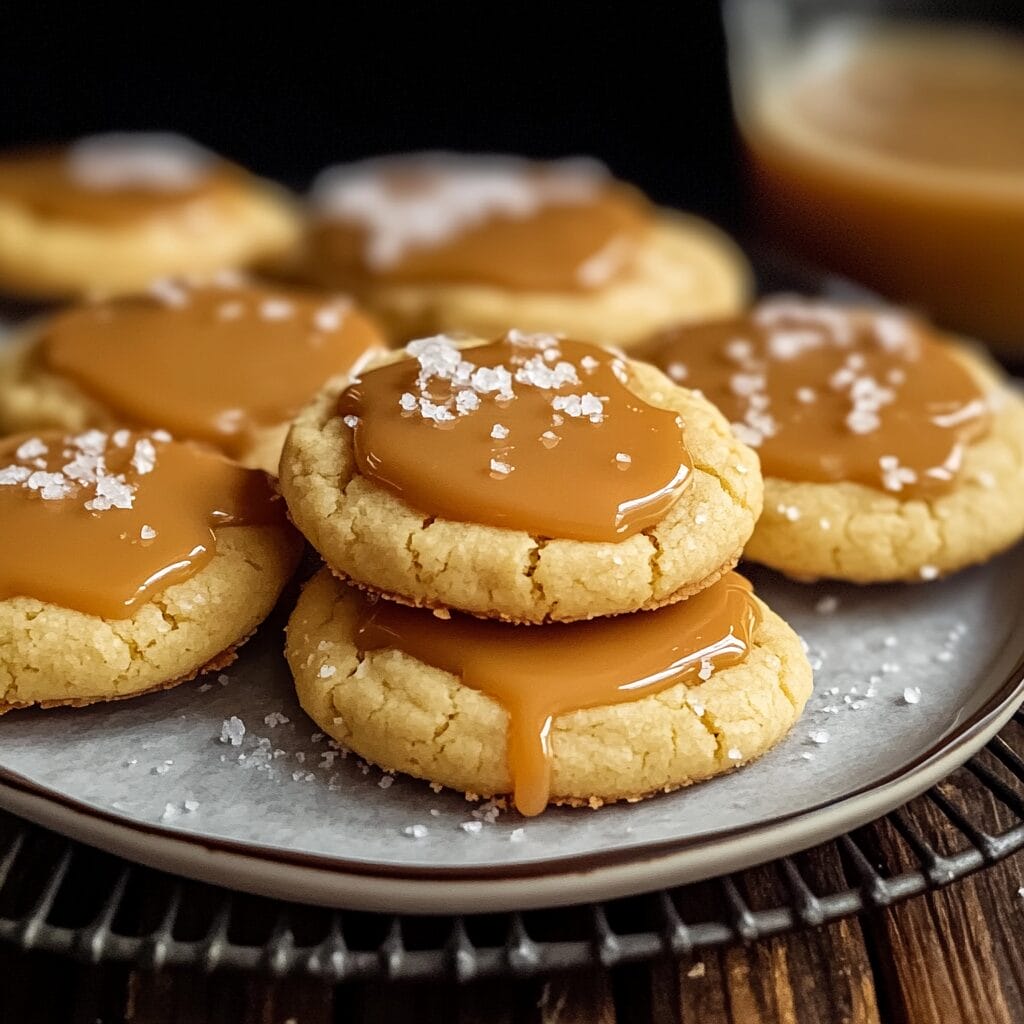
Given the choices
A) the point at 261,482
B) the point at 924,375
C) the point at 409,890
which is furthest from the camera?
the point at 924,375

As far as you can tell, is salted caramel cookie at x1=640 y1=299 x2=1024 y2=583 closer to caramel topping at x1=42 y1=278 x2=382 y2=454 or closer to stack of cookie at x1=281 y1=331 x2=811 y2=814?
stack of cookie at x1=281 y1=331 x2=811 y2=814

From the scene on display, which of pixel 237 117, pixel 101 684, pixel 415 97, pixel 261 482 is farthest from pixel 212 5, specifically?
pixel 101 684

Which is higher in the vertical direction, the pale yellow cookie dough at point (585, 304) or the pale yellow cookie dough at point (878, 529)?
the pale yellow cookie dough at point (878, 529)

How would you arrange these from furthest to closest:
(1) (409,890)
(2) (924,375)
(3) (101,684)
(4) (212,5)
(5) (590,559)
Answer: (4) (212,5)
(2) (924,375)
(3) (101,684)
(5) (590,559)
(1) (409,890)

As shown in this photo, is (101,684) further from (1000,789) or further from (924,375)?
(924,375)

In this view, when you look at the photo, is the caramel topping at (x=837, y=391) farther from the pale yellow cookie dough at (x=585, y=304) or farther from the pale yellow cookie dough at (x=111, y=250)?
the pale yellow cookie dough at (x=111, y=250)

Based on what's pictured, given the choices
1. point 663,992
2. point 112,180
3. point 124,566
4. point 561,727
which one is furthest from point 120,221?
point 663,992

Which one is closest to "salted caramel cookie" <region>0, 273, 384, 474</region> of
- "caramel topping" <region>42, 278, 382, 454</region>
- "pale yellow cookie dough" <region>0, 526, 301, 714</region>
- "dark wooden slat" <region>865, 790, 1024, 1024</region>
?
"caramel topping" <region>42, 278, 382, 454</region>

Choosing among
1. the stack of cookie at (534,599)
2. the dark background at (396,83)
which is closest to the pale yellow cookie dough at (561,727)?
the stack of cookie at (534,599)
